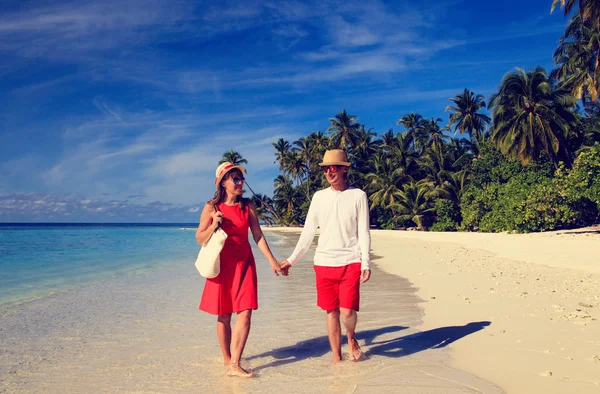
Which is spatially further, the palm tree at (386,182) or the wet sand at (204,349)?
the palm tree at (386,182)

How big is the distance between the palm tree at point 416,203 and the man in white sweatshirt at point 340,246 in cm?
3512

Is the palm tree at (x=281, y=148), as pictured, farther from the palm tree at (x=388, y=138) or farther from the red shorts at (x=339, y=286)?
the red shorts at (x=339, y=286)

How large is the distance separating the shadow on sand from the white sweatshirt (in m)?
1.00

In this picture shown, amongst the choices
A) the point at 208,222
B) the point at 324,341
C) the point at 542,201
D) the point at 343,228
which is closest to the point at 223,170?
the point at 208,222

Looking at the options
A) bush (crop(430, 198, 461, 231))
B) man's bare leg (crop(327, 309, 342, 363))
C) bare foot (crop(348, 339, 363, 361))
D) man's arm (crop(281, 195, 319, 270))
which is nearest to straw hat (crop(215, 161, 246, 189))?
man's arm (crop(281, 195, 319, 270))

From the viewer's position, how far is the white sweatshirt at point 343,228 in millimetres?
3730

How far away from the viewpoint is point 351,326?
3.83 meters

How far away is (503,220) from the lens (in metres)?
25.9

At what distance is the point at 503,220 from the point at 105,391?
26239 millimetres

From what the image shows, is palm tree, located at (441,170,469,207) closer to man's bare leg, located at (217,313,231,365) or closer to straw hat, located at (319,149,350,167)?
straw hat, located at (319,149,350,167)

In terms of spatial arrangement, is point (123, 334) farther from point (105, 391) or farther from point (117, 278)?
point (117, 278)

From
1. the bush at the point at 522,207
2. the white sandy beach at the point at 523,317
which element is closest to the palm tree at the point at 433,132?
the bush at the point at 522,207

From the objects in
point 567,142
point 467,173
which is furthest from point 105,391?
point 467,173

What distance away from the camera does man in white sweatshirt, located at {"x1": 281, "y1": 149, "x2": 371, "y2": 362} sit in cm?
371
